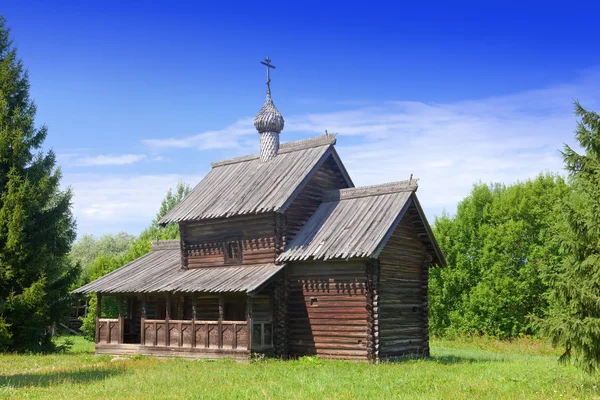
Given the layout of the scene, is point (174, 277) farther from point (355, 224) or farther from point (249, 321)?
point (355, 224)

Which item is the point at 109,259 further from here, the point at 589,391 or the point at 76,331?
the point at 589,391

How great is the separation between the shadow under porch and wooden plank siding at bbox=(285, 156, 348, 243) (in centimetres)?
346

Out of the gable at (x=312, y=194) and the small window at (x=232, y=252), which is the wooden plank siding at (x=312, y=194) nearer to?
the gable at (x=312, y=194)

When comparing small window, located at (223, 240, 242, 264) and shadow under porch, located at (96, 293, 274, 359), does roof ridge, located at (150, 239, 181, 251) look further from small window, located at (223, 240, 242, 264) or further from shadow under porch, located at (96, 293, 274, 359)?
small window, located at (223, 240, 242, 264)

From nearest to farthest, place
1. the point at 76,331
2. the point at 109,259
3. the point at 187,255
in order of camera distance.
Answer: the point at 187,255 → the point at 109,259 → the point at 76,331

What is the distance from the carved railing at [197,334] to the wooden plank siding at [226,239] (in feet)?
10.8

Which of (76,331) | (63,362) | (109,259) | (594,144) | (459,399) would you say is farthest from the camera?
(76,331)

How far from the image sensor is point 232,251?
29.2 m

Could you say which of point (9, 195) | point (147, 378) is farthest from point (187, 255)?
point (147, 378)

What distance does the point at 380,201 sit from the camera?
27031 millimetres

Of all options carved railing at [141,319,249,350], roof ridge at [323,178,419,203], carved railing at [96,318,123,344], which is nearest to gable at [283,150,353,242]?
roof ridge at [323,178,419,203]

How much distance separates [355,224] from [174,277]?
8.76m

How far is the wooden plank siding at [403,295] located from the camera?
2581cm

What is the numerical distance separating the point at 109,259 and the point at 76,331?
10263 millimetres
